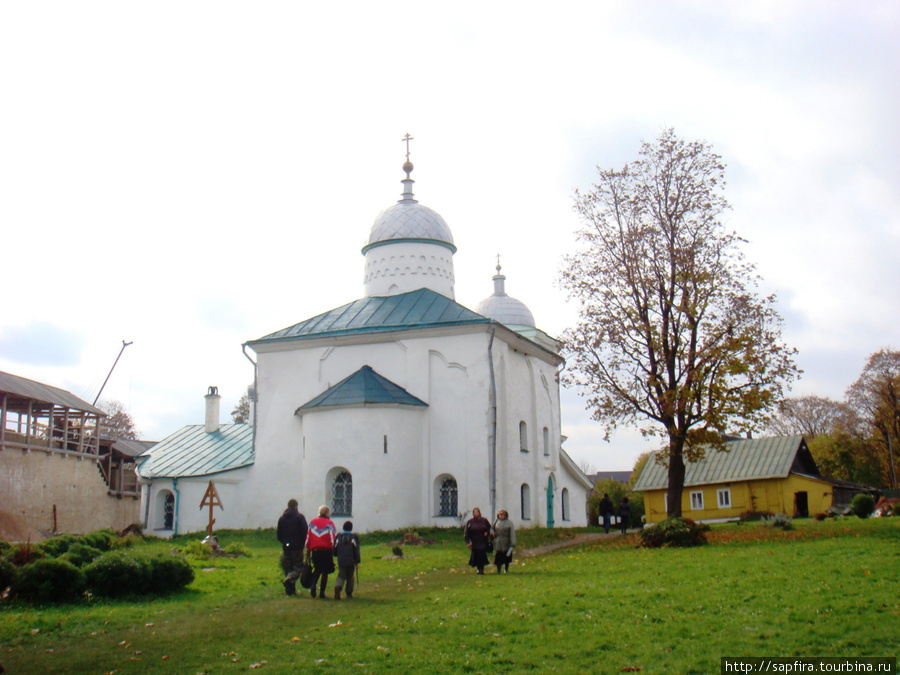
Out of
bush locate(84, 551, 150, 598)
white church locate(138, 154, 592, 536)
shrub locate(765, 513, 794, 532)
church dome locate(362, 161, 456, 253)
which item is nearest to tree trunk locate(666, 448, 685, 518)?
shrub locate(765, 513, 794, 532)

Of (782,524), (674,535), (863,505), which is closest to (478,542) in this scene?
(674,535)

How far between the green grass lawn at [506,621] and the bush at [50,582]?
1.18 ft

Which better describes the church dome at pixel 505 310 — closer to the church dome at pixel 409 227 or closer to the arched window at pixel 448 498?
the church dome at pixel 409 227

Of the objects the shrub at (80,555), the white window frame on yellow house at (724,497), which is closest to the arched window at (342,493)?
the shrub at (80,555)

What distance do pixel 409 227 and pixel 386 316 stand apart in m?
5.21

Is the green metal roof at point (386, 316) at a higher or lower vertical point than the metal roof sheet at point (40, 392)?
higher

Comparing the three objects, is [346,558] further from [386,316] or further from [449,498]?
[386,316]

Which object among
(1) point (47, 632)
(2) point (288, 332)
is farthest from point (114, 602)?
(2) point (288, 332)

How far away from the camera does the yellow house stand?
127ft

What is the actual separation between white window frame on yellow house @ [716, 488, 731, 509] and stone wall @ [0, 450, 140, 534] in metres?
28.7

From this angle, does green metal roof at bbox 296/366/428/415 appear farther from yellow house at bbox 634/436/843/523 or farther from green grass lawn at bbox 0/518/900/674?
yellow house at bbox 634/436/843/523

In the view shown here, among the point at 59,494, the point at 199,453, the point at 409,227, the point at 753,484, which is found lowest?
the point at 59,494

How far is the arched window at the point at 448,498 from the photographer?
2676 cm

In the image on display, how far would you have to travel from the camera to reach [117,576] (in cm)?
1247
